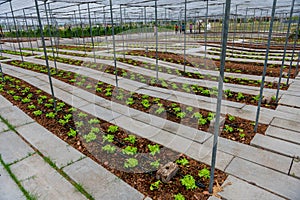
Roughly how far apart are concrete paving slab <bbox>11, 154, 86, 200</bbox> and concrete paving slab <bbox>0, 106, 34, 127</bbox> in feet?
4.46

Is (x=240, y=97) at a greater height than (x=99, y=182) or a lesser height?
greater

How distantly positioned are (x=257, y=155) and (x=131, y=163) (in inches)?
69.0

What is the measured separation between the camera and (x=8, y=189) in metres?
2.31

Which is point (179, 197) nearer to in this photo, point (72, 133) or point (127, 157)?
point (127, 157)

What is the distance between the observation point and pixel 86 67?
8.91 m

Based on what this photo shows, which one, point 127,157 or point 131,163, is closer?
point 131,163

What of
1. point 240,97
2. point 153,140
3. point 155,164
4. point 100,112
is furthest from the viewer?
point 240,97

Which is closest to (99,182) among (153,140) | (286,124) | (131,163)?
(131,163)

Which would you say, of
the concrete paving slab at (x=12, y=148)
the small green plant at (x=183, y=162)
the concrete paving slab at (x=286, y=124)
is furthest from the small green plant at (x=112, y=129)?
the concrete paving slab at (x=286, y=124)

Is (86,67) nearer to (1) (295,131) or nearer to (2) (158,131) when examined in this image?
(2) (158,131)

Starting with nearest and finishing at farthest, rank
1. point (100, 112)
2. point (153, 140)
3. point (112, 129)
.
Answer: point (153, 140), point (112, 129), point (100, 112)

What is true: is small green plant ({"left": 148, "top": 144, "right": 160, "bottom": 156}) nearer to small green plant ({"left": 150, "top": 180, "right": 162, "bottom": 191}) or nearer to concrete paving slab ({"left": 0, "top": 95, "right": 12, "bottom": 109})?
small green plant ({"left": 150, "top": 180, "right": 162, "bottom": 191})

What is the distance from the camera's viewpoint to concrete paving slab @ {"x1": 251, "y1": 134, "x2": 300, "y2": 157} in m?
2.87

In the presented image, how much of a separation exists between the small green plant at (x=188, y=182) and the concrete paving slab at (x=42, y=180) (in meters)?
1.13
